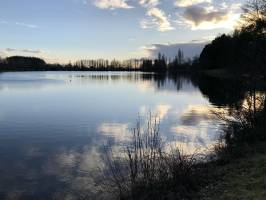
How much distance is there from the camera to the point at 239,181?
32.3 feet

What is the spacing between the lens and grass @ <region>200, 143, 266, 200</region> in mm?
8742

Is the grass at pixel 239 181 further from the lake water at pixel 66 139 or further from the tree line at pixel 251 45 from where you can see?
the tree line at pixel 251 45

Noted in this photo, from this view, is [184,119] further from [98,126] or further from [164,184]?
[164,184]

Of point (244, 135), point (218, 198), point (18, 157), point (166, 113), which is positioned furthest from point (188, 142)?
point (166, 113)

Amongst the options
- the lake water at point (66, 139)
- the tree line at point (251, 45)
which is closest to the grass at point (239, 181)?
the lake water at point (66, 139)

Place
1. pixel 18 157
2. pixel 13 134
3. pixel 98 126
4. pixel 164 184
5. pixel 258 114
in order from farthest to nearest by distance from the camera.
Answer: pixel 98 126 < pixel 13 134 < pixel 258 114 < pixel 18 157 < pixel 164 184

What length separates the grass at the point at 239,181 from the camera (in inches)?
344

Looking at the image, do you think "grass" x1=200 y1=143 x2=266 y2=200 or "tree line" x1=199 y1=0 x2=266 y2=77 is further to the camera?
"tree line" x1=199 y1=0 x2=266 y2=77

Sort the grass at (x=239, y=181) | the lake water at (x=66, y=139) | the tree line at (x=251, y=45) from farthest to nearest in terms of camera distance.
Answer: the tree line at (x=251, y=45) → the lake water at (x=66, y=139) → the grass at (x=239, y=181)

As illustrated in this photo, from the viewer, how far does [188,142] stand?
18.2 metres

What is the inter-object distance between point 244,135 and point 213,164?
146 inches

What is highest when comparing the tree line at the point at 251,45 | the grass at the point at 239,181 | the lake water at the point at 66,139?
the tree line at the point at 251,45

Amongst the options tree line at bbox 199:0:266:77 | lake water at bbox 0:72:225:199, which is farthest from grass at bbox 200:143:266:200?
tree line at bbox 199:0:266:77

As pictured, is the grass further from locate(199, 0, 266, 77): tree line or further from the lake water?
locate(199, 0, 266, 77): tree line
